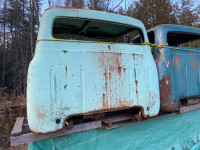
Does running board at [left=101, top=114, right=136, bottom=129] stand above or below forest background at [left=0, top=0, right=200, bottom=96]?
below

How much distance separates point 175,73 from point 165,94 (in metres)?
0.43

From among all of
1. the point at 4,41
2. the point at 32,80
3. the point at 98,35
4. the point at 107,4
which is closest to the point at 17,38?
the point at 4,41

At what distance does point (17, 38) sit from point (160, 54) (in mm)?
17951

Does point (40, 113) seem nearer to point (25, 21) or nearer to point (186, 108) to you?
point (186, 108)

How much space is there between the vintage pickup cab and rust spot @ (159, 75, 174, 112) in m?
0.26

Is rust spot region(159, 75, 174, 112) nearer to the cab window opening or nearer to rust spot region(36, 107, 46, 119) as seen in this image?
the cab window opening

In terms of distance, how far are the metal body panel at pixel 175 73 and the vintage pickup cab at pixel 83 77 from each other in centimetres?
30

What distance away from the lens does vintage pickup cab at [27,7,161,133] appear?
4.93 feet

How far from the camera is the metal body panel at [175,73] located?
2.31 meters

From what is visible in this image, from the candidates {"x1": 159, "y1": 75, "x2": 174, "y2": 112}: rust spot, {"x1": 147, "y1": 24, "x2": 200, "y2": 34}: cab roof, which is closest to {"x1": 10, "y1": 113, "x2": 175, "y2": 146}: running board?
{"x1": 159, "y1": 75, "x2": 174, "y2": 112}: rust spot

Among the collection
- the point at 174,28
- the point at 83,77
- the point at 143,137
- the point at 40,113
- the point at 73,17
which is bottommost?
the point at 143,137

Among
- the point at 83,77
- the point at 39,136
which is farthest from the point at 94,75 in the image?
the point at 39,136

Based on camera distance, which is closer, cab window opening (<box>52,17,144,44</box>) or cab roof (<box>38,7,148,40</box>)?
cab roof (<box>38,7,148,40</box>)

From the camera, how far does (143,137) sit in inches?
94.6
